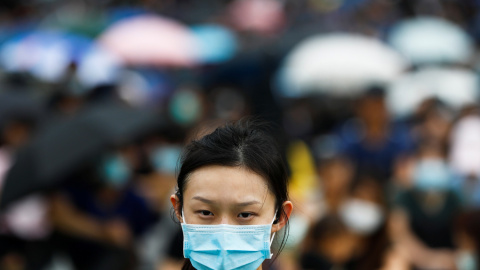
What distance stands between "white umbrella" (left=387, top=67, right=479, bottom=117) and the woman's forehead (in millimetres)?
8445

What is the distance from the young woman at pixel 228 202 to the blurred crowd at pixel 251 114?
373mm

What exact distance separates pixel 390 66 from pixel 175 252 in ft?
22.6

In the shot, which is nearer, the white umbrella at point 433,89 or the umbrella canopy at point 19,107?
the umbrella canopy at point 19,107

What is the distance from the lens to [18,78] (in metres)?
11.1

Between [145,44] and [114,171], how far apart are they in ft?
20.4

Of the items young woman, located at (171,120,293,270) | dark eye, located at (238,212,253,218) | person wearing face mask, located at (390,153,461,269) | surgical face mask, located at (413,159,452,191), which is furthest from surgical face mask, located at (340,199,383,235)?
dark eye, located at (238,212,253,218)

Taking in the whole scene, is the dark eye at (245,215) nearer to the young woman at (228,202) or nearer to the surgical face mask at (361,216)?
the young woman at (228,202)

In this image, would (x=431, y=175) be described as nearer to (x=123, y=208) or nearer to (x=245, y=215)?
(x=123, y=208)

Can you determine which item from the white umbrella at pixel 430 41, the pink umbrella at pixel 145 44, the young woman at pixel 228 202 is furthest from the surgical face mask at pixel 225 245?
the white umbrella at pixel 430 41

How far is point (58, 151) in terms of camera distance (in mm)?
7453

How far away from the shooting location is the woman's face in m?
3.27

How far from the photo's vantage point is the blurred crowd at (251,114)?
23.2 ft

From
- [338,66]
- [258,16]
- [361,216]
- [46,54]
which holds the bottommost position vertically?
[361,216]

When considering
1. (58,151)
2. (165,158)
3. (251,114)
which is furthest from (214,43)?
(251,114)
